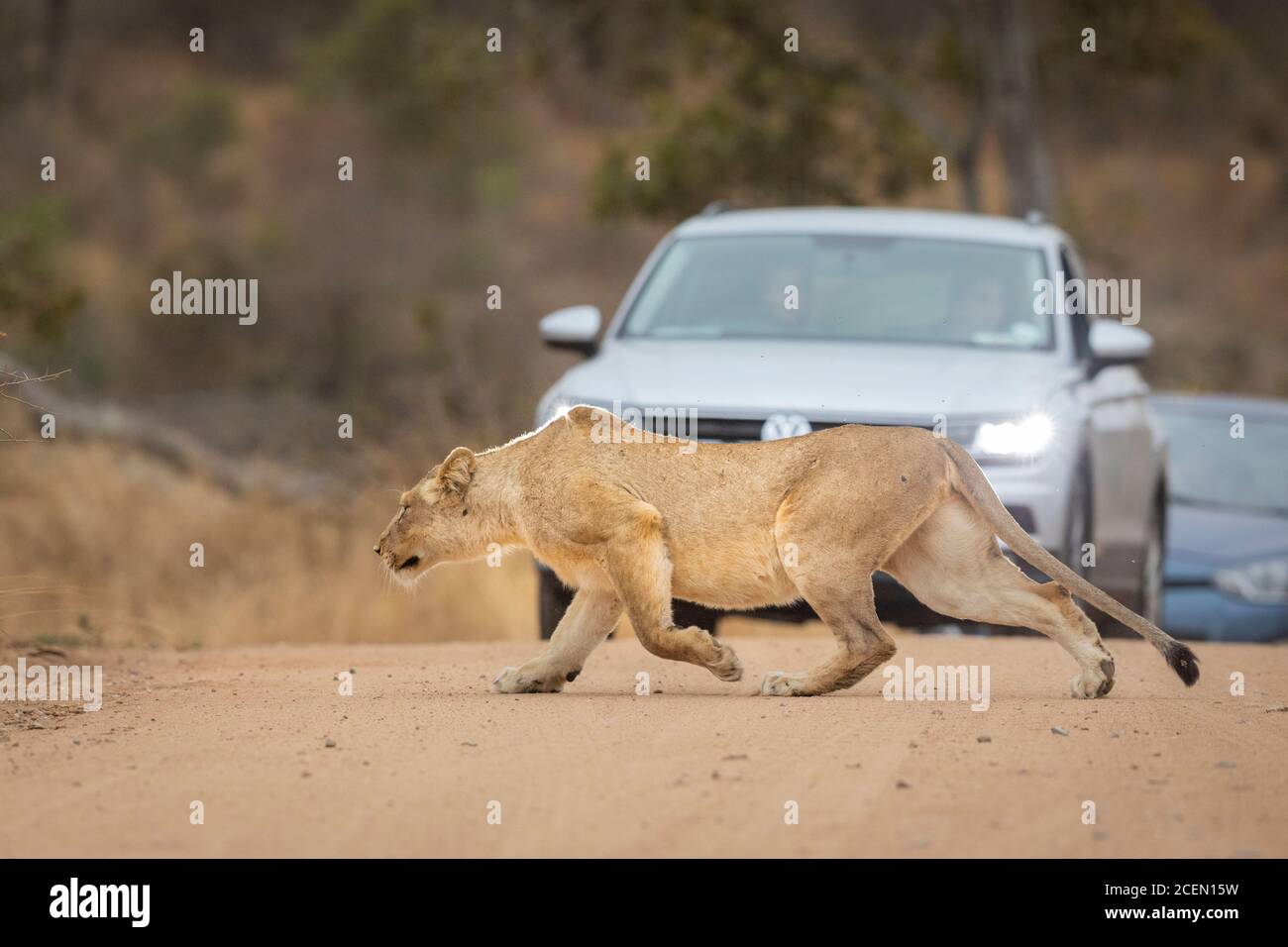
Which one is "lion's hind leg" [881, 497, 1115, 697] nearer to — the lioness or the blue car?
the lioness

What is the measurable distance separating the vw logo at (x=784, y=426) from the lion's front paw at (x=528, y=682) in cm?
157

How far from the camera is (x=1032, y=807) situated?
16.3 ft

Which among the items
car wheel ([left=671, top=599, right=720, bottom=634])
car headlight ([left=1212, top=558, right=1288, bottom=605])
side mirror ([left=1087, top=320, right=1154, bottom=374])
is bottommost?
car wheel ([left=671, top=599, right=720, bottom=634])

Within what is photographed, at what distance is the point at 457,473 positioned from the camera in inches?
282

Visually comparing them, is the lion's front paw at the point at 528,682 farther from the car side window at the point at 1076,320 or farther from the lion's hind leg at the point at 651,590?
the car side window at the point at 1076,320

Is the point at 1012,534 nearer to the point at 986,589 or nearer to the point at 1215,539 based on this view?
the point at 986,589

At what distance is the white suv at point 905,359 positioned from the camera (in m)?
8.31

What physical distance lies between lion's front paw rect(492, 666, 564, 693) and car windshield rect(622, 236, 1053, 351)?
Answer: 2718mm

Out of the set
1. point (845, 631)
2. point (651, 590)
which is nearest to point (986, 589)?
point (845, 631)

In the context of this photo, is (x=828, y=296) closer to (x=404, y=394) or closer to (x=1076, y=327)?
(x=1076, y=327)

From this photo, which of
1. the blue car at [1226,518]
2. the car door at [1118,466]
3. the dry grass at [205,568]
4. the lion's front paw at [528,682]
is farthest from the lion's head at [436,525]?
the blue car at [1226,518]

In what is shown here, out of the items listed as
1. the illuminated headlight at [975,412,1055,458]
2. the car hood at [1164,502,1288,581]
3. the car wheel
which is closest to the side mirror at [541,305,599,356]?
the car wheel

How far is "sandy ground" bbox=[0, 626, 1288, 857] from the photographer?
4.71 meters

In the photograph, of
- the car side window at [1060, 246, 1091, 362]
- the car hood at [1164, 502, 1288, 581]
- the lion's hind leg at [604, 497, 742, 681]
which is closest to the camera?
the lion's hind leg at [604, 497, 742, 681]
